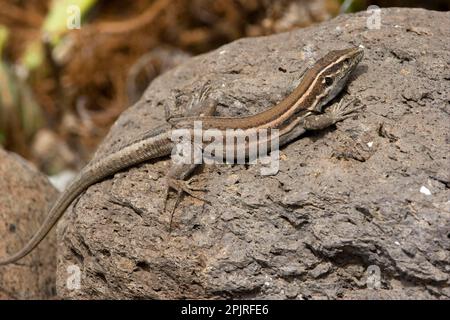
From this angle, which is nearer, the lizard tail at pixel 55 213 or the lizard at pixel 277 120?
the lizard at pixel 277 120

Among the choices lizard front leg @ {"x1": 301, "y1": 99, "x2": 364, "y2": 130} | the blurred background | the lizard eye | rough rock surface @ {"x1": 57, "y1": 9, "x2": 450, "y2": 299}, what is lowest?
rough rock surface @ {"x1": 57, "y1": 9, "x2": 450, "y2": 299}

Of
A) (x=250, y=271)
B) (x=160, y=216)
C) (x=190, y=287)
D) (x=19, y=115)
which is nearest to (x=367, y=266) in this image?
(x=250, y=271)

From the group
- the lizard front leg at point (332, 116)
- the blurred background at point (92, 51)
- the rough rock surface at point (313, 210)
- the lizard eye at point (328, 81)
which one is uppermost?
the blurred background at point (92, 51)

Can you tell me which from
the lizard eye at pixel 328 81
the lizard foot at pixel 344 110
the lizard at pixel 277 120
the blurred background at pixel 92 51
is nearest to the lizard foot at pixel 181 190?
the lizard at pixel 277 120

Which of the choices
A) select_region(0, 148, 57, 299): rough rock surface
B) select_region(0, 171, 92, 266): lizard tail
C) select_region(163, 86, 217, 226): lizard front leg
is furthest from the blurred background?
select_region(163, 86, 217, 226): lizard front leg

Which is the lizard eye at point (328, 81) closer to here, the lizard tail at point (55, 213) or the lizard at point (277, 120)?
the lizard at point (277, 120)

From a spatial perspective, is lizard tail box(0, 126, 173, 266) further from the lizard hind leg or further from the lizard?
the lizard hind leg

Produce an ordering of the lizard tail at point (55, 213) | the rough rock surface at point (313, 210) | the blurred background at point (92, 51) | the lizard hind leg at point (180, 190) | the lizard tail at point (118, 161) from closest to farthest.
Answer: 1. the rough rock surface at point (313, 210)
2. the lizard hind leg at point (180, 190)
3. the lizard tail at point (118, 161)
4. the lizard tail at point (55, 213)
5. the blurred background at point (92, 51)

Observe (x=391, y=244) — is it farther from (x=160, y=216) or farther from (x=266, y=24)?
(x=266, y=24)
